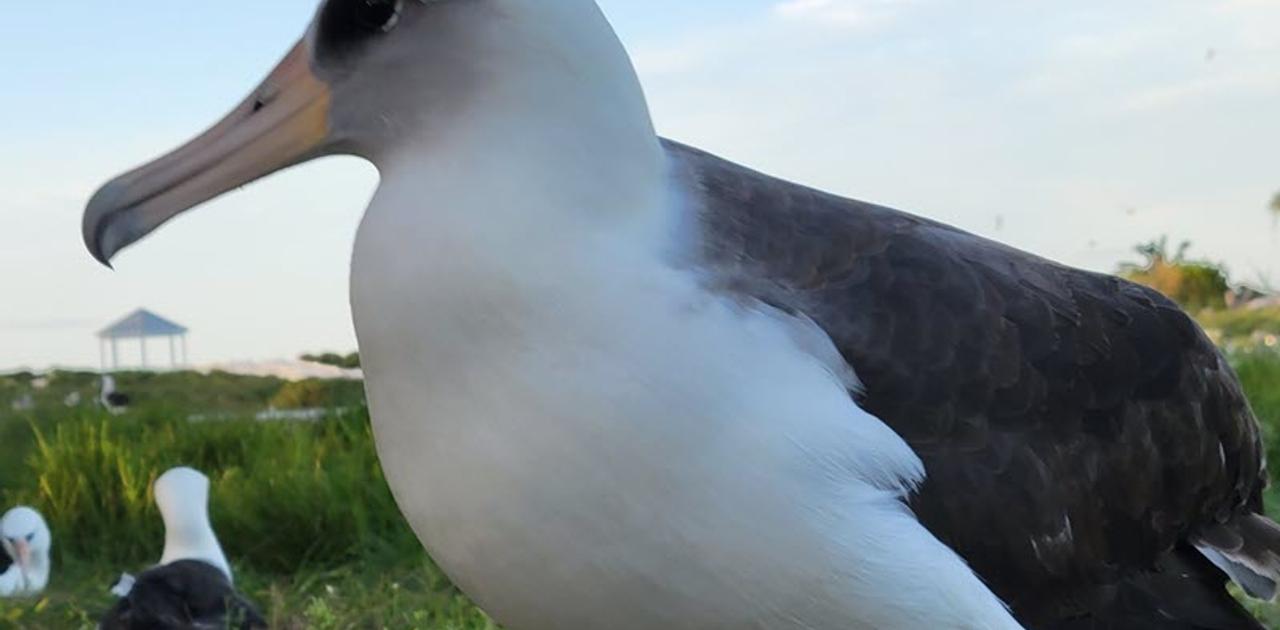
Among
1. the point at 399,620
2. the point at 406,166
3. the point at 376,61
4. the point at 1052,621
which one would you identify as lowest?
the point at 399,620

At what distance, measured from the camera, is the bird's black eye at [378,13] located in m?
2.17

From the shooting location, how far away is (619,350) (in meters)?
2.05

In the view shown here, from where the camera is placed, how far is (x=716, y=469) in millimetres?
2051

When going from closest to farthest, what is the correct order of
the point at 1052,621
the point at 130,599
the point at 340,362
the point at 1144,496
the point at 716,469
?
the point at 716,469, the point at 1052,621, the point at 1144,496, the point at 130,599, the point at 340,362

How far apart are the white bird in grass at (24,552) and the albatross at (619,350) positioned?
453 cm

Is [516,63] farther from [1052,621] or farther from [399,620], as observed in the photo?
[399,620]

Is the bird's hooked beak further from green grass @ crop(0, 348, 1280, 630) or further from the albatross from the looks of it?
green grass @ crop(0, 348, 1280, 630)

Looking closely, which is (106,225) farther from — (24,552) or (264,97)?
(24,552)

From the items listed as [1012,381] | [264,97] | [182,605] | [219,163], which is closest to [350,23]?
[264,97]

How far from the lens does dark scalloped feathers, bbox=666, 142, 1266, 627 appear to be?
2.29 meters

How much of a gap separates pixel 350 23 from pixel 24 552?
4.93 m

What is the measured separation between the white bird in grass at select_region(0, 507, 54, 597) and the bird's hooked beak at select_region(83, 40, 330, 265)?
434 cm

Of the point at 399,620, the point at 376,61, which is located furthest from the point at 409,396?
the point at 399,620

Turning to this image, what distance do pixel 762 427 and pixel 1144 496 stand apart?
92cm
